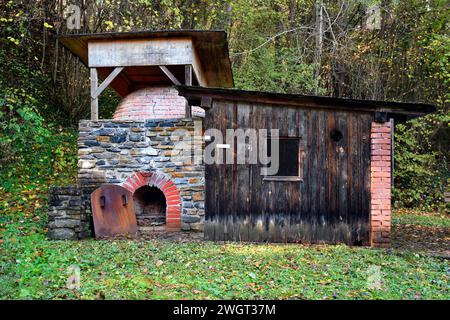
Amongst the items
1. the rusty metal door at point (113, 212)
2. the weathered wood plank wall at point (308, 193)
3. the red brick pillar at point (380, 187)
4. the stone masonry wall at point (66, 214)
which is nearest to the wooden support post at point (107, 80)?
the rusty metal door at point (113, 212)

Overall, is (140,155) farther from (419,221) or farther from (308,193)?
(419,221)

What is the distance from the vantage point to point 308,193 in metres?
8.37

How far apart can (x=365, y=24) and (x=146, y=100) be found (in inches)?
444

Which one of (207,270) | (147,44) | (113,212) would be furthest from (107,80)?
(207,270)

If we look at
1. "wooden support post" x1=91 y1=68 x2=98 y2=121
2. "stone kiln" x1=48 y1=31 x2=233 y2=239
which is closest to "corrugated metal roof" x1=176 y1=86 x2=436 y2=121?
"stone kiln" x1=48 y1=31 x2=233 y2=239

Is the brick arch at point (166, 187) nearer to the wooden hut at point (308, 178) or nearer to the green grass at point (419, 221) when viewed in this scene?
the wooden hut at point (308, 178)

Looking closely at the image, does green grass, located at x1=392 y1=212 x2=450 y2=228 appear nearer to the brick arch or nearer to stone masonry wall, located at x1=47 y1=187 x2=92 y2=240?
the brick arch

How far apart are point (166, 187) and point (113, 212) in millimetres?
1201

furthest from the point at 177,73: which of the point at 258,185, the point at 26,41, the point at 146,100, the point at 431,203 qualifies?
the point at 431,203

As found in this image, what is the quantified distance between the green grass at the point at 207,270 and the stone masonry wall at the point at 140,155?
4.85 ft

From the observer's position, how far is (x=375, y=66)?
16.6 meters

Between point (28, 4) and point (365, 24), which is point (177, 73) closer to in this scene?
point (28, 4)

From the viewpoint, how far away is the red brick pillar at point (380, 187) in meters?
8.16

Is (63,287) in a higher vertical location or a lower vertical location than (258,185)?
lower
